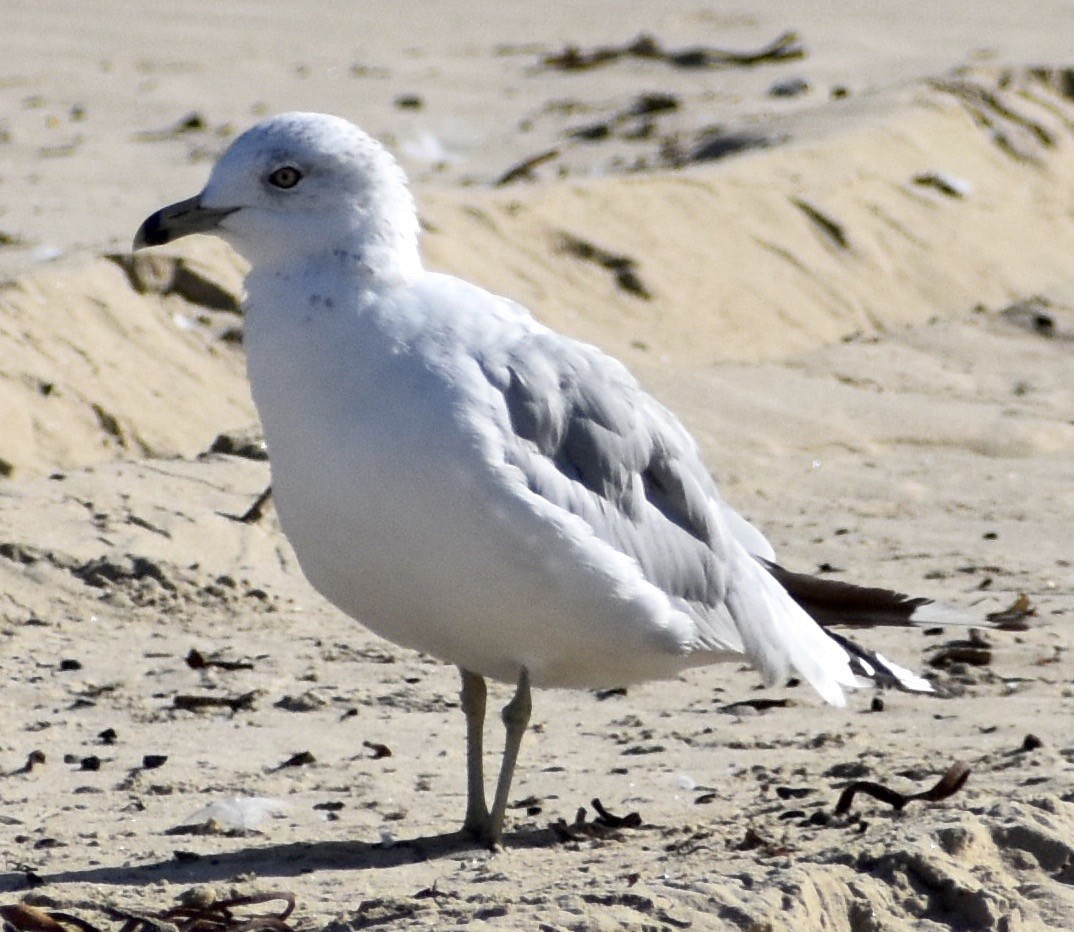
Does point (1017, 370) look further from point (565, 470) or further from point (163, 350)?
point (565, 470)

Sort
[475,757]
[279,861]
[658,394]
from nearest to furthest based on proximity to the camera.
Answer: [279,861], [475,757], [658,394]

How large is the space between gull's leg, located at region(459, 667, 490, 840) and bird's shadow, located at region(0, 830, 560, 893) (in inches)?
1.3

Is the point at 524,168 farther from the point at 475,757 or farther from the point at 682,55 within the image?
the point at 475,757

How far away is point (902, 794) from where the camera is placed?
14.2 feet

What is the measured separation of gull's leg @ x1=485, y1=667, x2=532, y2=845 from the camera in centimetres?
427

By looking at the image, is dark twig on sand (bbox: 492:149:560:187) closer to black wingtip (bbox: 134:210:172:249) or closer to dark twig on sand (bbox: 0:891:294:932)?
black wingtip (bbox: 134:210:172:249)

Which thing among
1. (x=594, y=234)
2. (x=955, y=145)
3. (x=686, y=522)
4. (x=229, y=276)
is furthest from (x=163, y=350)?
(x=955, y=145)

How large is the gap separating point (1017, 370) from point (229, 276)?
3.50 m

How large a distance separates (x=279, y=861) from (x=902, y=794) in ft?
4.20

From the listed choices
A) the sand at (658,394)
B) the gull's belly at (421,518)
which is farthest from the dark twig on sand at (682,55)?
the gull's belly at (421,518)

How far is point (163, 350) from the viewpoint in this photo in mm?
7672

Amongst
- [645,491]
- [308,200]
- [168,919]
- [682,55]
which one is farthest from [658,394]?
[682,55]

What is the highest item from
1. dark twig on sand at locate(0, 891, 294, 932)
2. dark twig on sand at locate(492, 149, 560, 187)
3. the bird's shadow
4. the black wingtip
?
the black wingtip

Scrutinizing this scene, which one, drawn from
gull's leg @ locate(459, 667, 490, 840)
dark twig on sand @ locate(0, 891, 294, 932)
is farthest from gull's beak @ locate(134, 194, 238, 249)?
dark twig on sand @ locate(0, 891, 294, 932)
